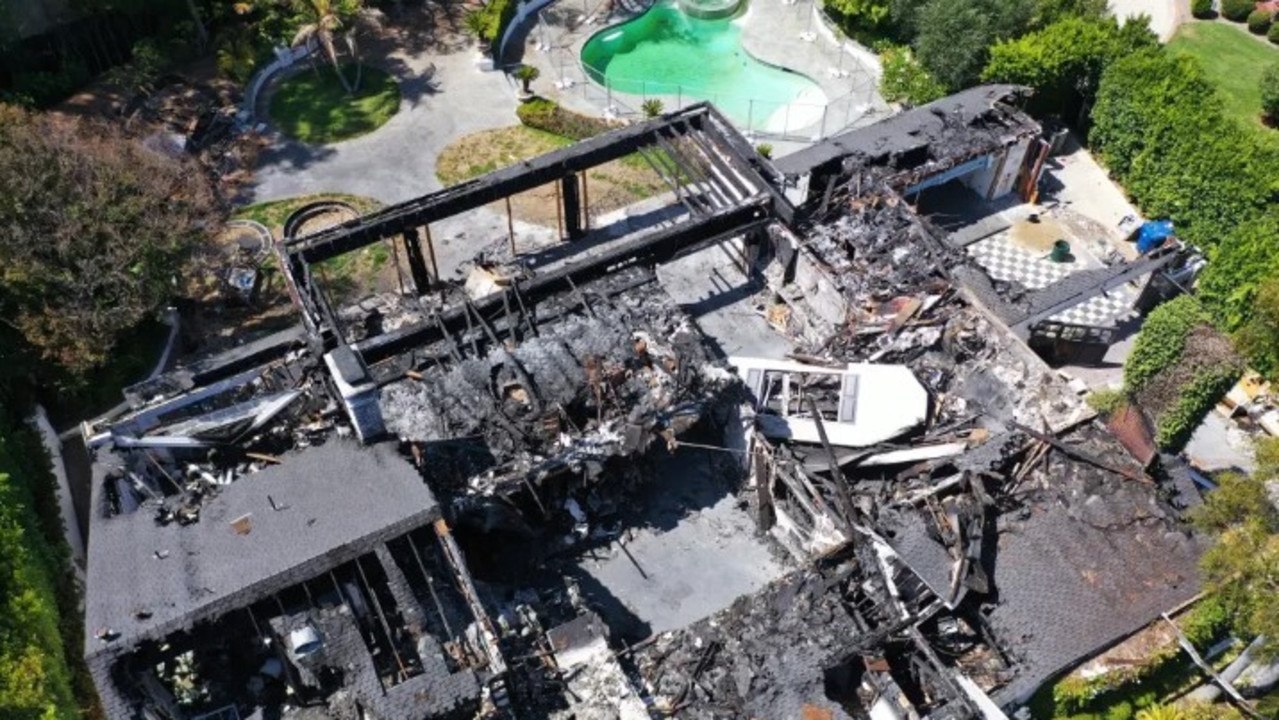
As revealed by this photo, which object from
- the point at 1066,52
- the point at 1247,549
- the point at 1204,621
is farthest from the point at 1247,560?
the point at 1066,52

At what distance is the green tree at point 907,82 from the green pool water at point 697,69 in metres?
3.39

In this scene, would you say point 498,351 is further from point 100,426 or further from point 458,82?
point 458,82

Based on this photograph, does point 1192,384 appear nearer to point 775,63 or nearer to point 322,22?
point 775,63

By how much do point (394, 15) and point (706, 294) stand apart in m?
26.6

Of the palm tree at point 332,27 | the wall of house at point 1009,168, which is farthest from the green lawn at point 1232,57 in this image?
the palm tree at point 332,27

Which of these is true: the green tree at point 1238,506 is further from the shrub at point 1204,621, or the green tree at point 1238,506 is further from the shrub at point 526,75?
the shrub at point 526,75

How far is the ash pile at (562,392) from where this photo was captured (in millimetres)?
28953

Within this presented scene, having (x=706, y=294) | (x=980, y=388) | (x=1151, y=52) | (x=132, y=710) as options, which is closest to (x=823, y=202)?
(x=706, y=294)

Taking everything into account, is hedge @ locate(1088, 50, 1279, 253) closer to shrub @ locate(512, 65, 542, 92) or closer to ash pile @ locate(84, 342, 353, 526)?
shrub @ locate(512, 65, 542, 92)

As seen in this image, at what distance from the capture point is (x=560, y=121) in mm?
45438

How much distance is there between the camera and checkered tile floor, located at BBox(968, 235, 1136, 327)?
37.7 meters

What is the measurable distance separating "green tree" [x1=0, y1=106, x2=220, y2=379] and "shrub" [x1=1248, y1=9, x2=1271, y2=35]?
52.7m

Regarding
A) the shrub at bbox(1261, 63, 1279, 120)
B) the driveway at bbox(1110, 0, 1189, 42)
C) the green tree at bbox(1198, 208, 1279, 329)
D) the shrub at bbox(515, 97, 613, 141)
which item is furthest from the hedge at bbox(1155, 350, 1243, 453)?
the driveway at bbox(1110, 0, 1189, 42)

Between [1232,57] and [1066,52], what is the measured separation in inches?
551
